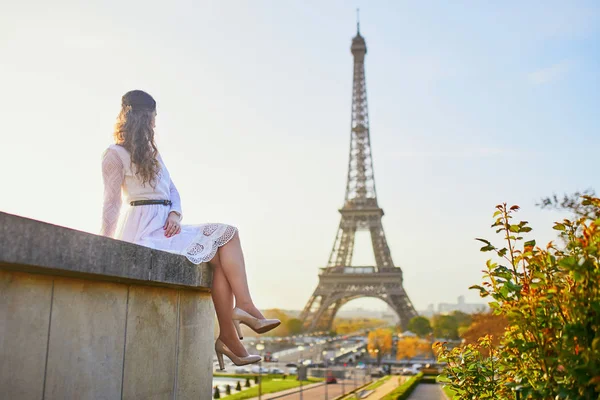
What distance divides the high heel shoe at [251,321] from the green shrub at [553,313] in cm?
126

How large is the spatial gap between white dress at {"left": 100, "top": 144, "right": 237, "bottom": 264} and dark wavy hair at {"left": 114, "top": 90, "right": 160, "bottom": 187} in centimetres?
5

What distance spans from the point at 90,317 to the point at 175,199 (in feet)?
4.70

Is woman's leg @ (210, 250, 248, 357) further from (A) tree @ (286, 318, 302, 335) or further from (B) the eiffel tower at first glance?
(A) tree @ (286, 318, 302, 335)

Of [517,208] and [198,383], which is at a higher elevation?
[517,208]

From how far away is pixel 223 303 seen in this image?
336cm

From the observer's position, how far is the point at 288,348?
75938 millimetres

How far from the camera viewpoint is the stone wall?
199 cm

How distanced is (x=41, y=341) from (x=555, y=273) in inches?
83.6

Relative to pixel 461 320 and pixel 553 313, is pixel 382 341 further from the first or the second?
pixel 553 313

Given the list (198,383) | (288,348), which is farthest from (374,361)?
(198,383)

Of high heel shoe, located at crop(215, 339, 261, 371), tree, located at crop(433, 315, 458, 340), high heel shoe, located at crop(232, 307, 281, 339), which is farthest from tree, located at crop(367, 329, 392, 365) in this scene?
high heel shoe, located at crop(232, 307, 281, 339)

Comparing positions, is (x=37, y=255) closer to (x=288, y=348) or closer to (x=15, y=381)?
(x=15, y=381)

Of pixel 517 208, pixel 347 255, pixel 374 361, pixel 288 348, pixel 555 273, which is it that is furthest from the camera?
pixel 288 348

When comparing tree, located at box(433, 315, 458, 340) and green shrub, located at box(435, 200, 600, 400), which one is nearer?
green shrub, located at box(435, 200, 600, 400)
